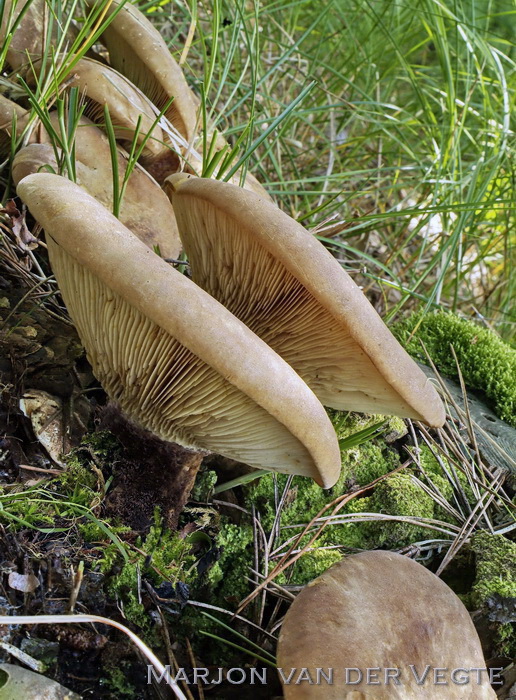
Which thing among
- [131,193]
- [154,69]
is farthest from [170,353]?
[154,69]

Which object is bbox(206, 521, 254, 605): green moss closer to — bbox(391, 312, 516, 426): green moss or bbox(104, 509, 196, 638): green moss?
bbox(104, 509, 196, 638): green moss

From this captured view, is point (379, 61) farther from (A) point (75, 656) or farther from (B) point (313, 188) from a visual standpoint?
(A) point (75, 656)

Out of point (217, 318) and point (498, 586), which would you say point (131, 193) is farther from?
point (498, 586)

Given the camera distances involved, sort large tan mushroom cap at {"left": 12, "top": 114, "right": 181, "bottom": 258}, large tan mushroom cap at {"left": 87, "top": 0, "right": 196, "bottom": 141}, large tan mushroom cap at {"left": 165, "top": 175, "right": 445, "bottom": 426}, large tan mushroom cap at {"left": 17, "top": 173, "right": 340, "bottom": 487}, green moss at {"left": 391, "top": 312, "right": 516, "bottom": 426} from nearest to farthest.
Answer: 1. large tan mushroom cap at {"left": 17, "top": 173, "right": 340, "bottom": 487}
2. large tan mushroom cap at {"left": 165, "top": 175, "right": 445, "bottom": 426}
3. large tan mushroom cap at {"left": 12, "top": 114, "right": 181, "bottom": 258}
4. large tan mushroom cap at {"left": 87, "top": 0, "right": 196, "bottom": 141}
5. green moss at {"left": 391, "top": 312, "right": 516, "bottom": 426}

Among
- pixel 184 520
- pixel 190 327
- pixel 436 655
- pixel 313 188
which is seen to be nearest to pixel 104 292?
pixel 190 327

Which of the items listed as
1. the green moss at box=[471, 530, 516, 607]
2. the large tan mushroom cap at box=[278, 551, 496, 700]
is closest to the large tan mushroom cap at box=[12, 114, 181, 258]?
the large tan mushroom cap at box=[278, 551, 496, 700]

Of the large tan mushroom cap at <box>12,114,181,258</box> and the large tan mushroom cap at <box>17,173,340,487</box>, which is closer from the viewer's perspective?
the large tan mushroom cap at <box>17,173,340,487</box>
